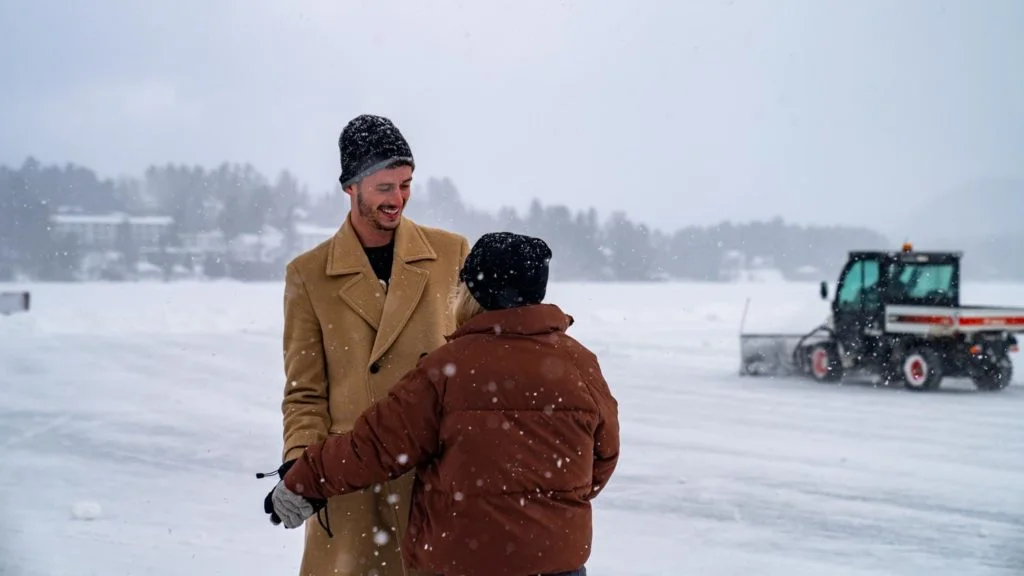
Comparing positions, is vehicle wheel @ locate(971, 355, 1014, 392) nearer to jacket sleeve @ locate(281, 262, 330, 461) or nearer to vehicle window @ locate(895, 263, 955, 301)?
vehicle window @ locate(895, 263, 955, 301)

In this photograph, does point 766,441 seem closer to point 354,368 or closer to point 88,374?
point 354,368

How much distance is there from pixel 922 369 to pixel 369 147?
41.3 ft

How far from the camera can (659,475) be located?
302 inches

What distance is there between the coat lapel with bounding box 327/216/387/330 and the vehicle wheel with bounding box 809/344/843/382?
1313 cm

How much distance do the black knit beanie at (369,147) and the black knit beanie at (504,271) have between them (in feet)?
1.83

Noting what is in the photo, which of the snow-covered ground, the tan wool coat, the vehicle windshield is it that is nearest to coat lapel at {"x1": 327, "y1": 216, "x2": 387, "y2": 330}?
the tan wool coat

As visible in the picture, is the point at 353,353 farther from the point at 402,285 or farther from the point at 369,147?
the point at 369,147

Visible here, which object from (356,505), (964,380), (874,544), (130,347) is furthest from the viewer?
(130,347)

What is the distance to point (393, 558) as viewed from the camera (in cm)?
275

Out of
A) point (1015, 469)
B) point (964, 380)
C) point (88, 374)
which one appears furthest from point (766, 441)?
point (88, 374)

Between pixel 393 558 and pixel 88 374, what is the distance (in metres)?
12.9

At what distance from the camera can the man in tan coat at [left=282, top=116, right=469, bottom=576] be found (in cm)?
271

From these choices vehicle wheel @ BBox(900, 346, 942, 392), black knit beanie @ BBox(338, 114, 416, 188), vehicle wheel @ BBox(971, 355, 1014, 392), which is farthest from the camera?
vehicle wheel @ BBox(971, 355, 1014, 392)

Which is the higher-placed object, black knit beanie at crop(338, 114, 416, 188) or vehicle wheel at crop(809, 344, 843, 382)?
black knit beanie at crop(338, 114, 416, 188)
